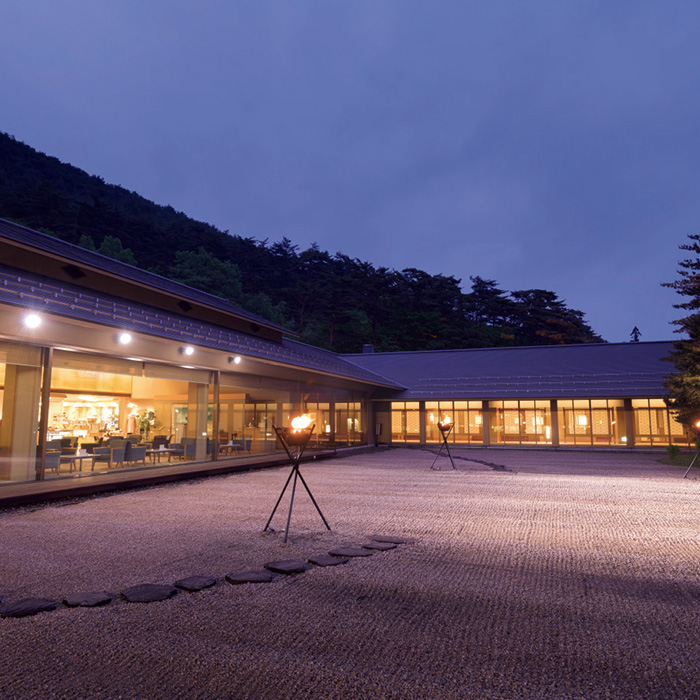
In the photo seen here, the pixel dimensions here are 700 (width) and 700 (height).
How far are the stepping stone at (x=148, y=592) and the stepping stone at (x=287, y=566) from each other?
1040mm

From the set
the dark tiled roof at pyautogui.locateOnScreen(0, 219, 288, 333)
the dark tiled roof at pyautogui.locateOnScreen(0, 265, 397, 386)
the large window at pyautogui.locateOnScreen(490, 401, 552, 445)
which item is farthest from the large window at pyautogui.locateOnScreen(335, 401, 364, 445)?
the dark tiled roof at pyautogui.locateOnScreen(0, 219, 288, 333)

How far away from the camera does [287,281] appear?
6344 centimetres

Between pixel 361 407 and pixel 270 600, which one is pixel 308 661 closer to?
pixel 270 600

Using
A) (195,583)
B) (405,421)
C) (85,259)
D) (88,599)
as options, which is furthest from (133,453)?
(405,421)

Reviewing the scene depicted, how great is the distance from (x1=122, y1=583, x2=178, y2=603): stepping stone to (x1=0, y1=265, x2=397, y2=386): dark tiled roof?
6310 millimetres

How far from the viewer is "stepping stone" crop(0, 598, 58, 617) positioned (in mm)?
4273

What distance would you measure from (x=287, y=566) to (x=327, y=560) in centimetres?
48

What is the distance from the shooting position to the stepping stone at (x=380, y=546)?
6436mm

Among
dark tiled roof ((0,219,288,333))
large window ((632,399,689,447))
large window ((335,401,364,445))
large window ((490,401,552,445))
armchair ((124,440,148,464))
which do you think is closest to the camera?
dark tiled roof ((0,219,288,333))

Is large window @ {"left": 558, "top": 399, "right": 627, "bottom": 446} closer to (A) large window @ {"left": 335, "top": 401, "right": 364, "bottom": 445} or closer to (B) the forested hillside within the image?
(A) large window @ {"left": 335, "top": 401, "right": 364, "bottom": 445}

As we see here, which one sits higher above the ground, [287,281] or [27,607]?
[287,281]

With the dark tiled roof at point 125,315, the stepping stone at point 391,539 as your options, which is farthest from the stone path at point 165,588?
the dark tiled roof at point 125,315

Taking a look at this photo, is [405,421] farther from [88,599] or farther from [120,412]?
[88,599]

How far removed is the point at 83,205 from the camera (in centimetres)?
4891
